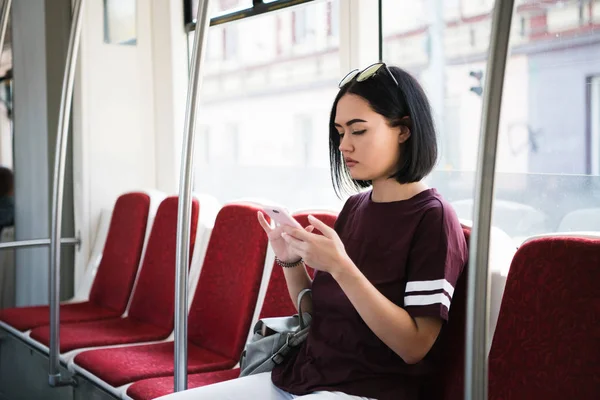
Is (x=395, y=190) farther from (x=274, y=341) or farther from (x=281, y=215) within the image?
(x=274, y=341)

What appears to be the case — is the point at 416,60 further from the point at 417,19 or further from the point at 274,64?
the point at 274,64

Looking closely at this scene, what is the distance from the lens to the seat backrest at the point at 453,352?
66.9 inches

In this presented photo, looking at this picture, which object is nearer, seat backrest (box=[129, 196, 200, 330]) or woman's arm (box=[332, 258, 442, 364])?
woman's arm (box=[332, 258, 442, 364])

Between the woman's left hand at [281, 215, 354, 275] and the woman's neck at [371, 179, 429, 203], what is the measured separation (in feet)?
0.86

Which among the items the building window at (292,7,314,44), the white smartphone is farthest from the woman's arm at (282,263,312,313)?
the building window at (292,7,314,44)

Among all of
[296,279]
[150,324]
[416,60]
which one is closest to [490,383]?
[296,279]

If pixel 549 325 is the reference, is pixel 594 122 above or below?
above

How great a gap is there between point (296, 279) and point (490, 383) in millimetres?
525

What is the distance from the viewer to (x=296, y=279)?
189 centimetres

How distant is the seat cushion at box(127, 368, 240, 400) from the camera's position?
217cm

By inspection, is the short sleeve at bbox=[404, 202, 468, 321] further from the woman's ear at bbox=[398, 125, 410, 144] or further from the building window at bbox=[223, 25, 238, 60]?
the building window at bbox=[223, 25, 238, 60]

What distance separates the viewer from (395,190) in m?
1.74

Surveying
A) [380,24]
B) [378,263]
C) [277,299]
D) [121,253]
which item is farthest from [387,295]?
[121,253]

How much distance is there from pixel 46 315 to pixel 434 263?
2333 mm
